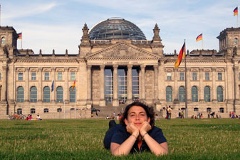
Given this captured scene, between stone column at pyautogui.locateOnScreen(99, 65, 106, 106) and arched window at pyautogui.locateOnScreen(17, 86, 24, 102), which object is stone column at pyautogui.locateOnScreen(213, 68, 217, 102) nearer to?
stone column at pyautogui.locateOnScreen(99, 65, 106, 106)

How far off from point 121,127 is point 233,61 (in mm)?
99909

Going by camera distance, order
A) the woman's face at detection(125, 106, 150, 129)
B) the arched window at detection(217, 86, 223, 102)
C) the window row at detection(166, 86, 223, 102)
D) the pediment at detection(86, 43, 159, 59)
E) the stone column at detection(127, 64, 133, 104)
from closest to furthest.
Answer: the woman's face at detection(125, 106, 150, 129)
the stone column at detection(127, 64, 133, 104)
the pediment at detection(86, 43, 159, 59)
the window row at detection(166, 86, 223, 102)
the arched window at detection(217, 86, 223, 102)

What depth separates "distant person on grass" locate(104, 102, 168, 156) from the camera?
9.62 meters

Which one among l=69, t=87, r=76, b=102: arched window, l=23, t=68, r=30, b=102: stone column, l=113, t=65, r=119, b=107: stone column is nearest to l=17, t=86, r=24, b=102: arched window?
l=23, t=68, r=30, b=102: stone column

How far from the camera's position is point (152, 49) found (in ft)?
345

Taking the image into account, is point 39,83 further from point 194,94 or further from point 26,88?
point 194,94

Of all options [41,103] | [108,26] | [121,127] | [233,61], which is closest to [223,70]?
[233,61]

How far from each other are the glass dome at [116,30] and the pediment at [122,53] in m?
10.7

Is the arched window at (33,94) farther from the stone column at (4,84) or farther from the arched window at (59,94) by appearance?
the stone column at (4,84)

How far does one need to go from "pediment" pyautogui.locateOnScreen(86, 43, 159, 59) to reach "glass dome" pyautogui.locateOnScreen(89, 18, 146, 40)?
10688mm

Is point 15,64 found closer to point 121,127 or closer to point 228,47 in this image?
point 228,47

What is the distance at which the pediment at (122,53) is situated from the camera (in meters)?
102

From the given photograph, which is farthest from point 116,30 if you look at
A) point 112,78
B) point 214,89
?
point 214,89

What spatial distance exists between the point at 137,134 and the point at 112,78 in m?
96.9
